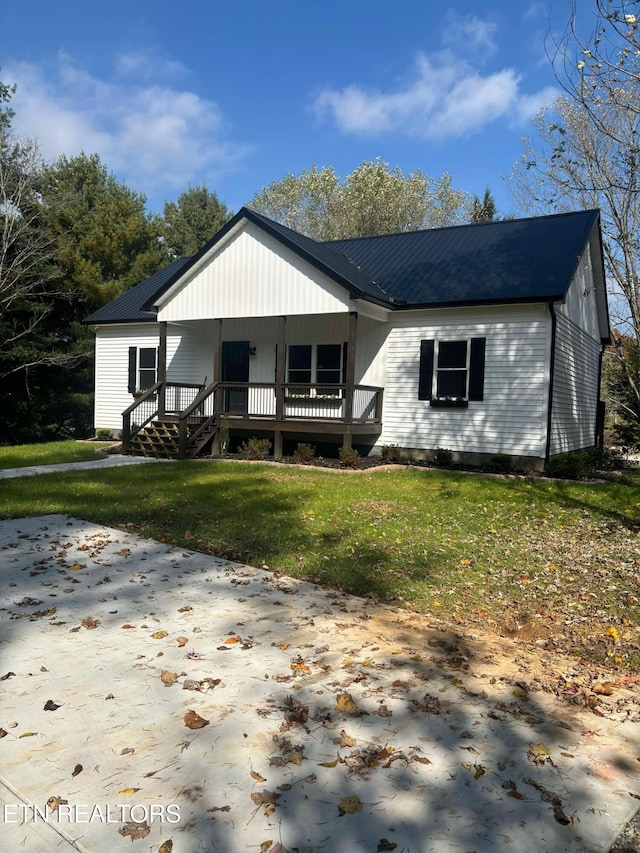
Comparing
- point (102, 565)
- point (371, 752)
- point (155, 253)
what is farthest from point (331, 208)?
point (371, 752)

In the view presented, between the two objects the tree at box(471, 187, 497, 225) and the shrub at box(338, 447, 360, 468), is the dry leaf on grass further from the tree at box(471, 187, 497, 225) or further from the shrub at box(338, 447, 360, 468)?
the tree at box(471, 187, 497, 225)

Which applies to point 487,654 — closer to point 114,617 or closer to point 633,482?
point 114,617

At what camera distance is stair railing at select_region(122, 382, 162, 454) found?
15781 millimetres

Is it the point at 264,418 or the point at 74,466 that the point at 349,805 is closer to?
the point at 74,466

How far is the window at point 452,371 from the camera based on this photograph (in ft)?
44.9

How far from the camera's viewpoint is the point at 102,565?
6109mm

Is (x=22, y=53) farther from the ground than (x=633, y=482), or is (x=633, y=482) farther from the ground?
(x=22, y=53)

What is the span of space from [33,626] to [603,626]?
173 inches

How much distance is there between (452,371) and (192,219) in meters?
32.9

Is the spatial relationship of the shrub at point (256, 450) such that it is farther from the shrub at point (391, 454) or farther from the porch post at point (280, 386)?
the shrub at point (391, 454)

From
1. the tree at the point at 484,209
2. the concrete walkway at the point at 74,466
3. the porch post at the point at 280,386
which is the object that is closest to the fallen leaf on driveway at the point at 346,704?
the concrete walkway at the point at 74,466

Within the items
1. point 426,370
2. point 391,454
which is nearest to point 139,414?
point 391,454

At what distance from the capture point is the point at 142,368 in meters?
19.3

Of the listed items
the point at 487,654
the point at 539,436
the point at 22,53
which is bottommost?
the point at 487,654
